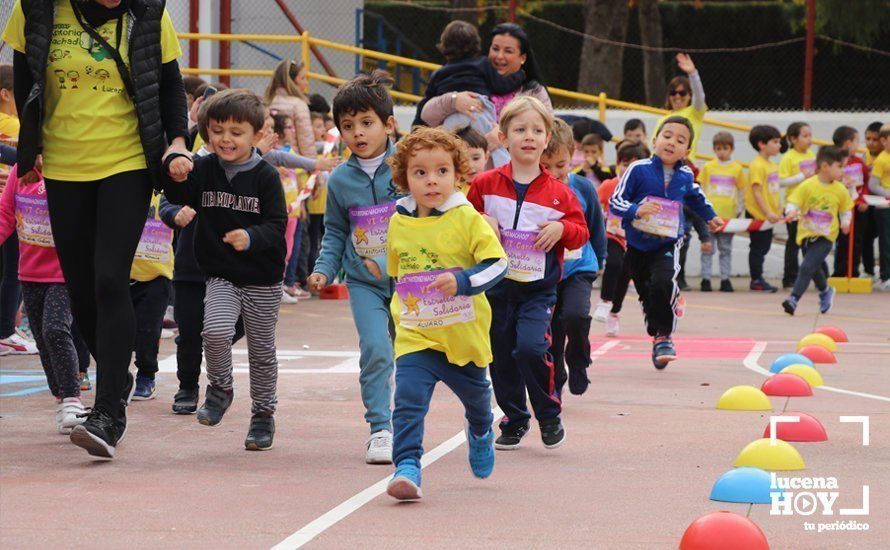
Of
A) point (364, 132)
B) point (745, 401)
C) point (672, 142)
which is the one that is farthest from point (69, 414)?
point (672, 142)

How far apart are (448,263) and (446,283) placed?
24 cm

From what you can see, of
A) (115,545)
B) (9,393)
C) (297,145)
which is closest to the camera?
(115,545)

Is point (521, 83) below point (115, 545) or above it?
above

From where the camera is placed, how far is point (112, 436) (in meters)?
Answer: 6.35

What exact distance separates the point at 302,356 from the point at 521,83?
253 cm

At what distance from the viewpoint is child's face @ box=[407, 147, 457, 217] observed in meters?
5.89

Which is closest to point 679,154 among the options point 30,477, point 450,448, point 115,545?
point 450,448

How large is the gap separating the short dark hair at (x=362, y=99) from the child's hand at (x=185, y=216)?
0.87 metres

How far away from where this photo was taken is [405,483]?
5590 millimetres

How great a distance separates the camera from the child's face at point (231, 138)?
692 cm

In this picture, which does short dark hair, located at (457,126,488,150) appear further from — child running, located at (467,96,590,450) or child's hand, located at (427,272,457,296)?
child's hand, located at (427,272,457,296)

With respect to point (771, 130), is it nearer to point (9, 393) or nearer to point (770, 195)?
point (770, 195)

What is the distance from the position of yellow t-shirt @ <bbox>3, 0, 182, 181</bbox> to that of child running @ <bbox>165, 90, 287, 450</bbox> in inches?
20.4

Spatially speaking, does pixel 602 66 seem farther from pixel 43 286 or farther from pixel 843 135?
pixel 43 286
